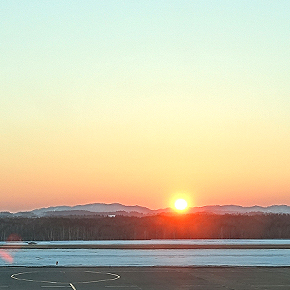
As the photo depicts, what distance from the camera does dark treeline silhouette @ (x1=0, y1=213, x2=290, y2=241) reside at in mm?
137125

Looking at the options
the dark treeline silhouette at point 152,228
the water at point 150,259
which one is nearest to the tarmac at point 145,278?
the water at point 150,259

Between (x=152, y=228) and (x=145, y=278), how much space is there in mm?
110975

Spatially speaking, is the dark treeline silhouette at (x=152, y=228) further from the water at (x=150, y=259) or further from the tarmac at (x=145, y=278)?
the tarmac at (x=145, y=278)

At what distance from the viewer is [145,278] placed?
1500 inches

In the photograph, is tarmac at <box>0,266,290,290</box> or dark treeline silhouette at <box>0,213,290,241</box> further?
dark treeline silhouette at <box>0,213,290,241</box>

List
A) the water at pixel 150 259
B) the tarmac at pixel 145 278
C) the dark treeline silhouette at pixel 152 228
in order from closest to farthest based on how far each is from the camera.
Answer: the tarmac at pixel 145 278 < the water at pixel 150 259 < the dark treeline silhouette at pixel 152 228

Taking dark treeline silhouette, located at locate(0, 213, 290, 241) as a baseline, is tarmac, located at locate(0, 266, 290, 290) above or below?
below

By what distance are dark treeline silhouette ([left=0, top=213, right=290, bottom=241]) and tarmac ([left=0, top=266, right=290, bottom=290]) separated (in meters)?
86.3

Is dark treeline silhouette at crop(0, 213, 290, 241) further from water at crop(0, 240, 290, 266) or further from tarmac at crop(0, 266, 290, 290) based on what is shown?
tarmac at crop(0, 266, 290, 290)

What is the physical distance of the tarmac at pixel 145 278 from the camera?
110 ft

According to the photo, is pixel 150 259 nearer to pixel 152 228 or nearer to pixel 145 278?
pixel 145 278

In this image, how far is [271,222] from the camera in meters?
151

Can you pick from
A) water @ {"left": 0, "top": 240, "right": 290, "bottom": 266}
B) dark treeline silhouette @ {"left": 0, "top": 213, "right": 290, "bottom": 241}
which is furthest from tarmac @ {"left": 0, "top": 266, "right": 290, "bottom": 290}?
dark treeline silhouette @ {"left": 0, "top": 213, "right": 290, "bottom": 241}

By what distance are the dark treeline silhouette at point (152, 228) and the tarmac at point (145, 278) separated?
8627cm
